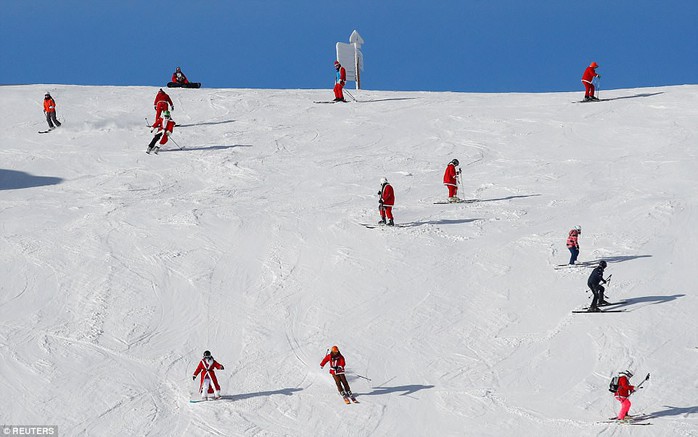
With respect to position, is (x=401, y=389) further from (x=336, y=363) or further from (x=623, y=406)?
(x=623, y=406)

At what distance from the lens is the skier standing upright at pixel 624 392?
1420 centimetres

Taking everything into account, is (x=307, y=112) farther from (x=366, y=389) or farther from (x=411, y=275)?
(x=366, y=389)

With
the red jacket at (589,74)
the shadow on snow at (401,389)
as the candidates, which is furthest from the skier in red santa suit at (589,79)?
the shadow on snow at (401,389)

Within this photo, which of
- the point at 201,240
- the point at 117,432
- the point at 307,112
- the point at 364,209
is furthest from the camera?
the point at 307,112

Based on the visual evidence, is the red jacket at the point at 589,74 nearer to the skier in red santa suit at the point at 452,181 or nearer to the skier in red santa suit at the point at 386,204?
the skier in red santa suit at the point at 452,181

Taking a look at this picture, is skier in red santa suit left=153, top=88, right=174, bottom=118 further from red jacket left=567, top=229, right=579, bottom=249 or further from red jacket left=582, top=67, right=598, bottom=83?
red jacket left=567, top=229, right=579, bottom=249

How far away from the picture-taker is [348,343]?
16906 millimetres

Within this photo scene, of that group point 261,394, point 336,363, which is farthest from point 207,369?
point 336,363

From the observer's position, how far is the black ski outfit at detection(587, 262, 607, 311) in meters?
17.4

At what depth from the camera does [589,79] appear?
32812 millimetres

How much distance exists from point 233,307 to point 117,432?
429 centimetres

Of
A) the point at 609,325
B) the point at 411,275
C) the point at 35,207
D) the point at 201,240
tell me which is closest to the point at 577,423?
the point at 609,325

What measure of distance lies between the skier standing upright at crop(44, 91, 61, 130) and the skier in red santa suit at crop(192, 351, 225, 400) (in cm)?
1730

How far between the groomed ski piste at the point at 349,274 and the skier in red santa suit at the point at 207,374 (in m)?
0.17
